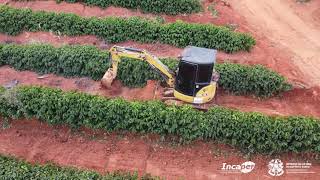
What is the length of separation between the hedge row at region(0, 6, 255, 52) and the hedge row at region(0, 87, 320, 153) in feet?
15.4

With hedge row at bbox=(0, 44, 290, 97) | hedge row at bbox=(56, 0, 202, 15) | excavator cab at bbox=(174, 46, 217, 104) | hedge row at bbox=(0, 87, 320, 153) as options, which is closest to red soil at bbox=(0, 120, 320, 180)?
hedge row at bbox=(0, 87, 320, 153)

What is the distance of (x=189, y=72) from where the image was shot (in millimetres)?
18469

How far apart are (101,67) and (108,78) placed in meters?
1.16

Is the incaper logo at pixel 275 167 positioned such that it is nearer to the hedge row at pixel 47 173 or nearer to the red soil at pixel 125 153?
the red soil at pixel 125 153

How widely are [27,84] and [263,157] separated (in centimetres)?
1056

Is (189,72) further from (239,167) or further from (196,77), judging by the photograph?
(239,167)

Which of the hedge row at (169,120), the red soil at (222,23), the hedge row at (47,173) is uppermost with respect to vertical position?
the red soil at (222,23)

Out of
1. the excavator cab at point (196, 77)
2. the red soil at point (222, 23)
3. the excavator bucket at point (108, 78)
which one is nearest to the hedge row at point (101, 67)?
the excavator bucket at point (108, 78)

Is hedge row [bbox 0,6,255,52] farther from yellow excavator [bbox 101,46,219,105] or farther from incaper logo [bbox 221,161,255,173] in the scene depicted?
incaper logo [bbox 221,161,255,173]

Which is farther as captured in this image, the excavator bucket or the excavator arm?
the excavator bucket

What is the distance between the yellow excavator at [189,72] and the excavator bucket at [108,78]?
768 mm

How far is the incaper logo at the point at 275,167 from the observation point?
18234 mm

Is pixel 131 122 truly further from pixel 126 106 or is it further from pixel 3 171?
pixel 3 171

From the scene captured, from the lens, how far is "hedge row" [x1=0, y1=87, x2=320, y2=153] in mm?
18281
